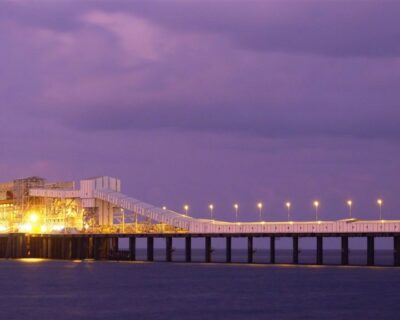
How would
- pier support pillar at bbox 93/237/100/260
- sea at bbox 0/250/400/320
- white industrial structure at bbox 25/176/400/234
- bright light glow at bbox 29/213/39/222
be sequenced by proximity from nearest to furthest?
1. sea at bbox 0/250/400/320
2. white industrial structure at bbox 25/176/400/234
3. pier support pillar at bbox 93/237/100/260
4. bright light glow at bbox 29/213/39/222

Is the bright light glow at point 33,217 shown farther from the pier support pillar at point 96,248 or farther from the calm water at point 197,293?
the calm water at point 197,293

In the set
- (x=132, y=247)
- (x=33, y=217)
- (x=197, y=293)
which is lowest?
(x=197, y=293)

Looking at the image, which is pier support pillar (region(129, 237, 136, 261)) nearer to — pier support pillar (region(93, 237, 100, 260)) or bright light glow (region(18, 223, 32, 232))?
pier support pillar (region(93, 237, 100, 260))

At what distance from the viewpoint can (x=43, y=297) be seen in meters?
86.8

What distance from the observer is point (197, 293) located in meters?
89.4

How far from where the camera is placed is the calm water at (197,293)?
246ft

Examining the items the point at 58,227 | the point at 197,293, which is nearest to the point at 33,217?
the point at 58,227

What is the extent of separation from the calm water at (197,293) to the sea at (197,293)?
67 millimetres

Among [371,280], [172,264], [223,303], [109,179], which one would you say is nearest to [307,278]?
[371,280]

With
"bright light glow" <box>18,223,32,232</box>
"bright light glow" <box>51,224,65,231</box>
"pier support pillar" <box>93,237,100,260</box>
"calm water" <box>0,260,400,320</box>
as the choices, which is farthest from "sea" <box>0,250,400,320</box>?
"bright light glow" <box>18,223,32,232</box>

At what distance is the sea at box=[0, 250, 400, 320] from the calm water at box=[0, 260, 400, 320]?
0.07 meters

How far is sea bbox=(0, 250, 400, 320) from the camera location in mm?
74850

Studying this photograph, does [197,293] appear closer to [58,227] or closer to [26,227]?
[58,227]

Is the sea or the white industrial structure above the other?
the white industrial structure
